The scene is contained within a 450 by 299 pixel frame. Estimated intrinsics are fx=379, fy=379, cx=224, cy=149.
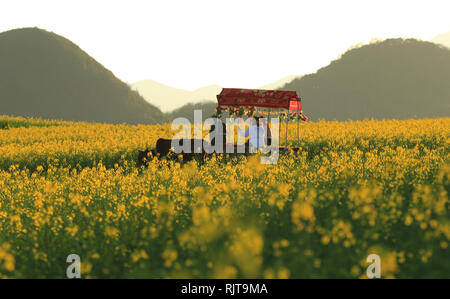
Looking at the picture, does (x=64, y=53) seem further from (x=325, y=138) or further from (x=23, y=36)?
(x=325, y=138)

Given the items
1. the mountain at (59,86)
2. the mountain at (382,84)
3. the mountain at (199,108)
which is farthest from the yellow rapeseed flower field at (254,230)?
the mountain at (382,84)

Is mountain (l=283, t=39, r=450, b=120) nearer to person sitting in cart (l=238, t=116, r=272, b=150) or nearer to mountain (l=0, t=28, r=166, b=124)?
mountain (l=0, t=28, r=166, b=124)

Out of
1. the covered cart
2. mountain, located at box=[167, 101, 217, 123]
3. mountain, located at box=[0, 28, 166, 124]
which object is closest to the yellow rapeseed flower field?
the covered cart

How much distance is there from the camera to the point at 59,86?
294ft

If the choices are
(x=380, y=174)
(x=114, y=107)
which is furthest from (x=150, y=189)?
(x=114, y=107)

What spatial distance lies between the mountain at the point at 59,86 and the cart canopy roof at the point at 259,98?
76.6m

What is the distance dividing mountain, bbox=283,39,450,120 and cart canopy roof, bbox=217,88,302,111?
79764 millimetres

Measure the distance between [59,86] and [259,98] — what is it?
88171 mm

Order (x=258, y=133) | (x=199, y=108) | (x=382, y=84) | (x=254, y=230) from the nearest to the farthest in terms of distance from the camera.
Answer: (x=254, y=230) → (x=258, y=133) → (x=199, y=108) → (x=382, y=84)

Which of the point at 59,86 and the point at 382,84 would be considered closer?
the point at 59,86

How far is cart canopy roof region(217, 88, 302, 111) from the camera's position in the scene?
1213cm

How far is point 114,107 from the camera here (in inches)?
3529

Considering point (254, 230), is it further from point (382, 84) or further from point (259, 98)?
point (382, 84)

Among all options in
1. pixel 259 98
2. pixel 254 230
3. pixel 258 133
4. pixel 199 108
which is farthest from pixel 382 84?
pixel 254 230
